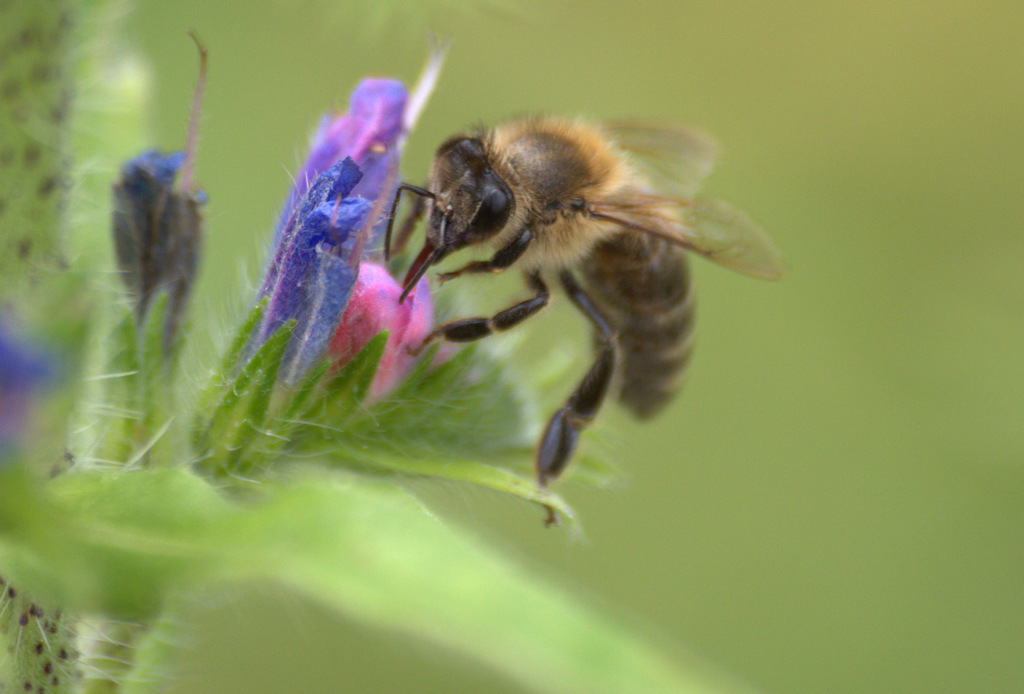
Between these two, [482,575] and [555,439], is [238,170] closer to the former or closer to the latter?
[555,439]

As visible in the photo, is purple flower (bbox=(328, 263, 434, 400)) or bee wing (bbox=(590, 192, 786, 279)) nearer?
purple flower (bbox=(328, 263, 434, 400))

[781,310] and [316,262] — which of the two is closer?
[316,262]

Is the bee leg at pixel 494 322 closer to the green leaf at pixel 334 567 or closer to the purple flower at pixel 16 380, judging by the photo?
the green leaf at pixel 334 567

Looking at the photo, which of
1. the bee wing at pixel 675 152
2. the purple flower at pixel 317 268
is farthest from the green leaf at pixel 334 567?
the bee wing at pixel 675 152

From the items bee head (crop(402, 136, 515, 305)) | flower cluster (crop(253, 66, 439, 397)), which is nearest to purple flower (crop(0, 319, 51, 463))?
flower cluster (crop(253, 66, 439, 397))

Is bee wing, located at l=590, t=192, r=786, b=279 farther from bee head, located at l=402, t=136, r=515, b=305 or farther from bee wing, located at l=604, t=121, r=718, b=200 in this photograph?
bee wing, located at l=604, t=121, r=718, b=200

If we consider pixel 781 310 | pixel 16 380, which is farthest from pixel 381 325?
pixel 781 310

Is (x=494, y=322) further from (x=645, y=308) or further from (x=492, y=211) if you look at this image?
(x=645, y=308)

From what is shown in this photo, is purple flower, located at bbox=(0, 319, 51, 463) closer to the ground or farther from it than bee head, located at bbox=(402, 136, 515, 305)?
closer to the ground
